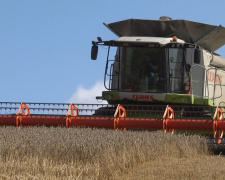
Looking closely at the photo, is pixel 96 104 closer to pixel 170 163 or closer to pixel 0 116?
pixel 0 116

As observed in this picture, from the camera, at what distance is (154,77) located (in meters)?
13.2

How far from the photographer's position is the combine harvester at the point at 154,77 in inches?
512

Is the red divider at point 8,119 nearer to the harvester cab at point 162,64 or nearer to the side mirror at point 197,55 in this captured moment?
the harvester cab at point 162,64

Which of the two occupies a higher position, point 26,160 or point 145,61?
point 145,61

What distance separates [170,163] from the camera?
8.31m

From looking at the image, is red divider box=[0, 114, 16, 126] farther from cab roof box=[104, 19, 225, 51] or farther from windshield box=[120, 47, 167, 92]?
cab roof box=[104, 19, 225, 51]

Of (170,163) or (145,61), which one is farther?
(145,61)

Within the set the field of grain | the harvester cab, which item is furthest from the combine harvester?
the field of grain

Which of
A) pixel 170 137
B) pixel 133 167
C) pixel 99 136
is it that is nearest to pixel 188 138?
pixel 170 137

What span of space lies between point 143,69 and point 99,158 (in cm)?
585

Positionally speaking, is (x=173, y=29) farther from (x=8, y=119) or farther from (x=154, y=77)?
(x=8, y=119)

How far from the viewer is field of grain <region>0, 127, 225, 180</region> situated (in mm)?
7305

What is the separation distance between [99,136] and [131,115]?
172 inches

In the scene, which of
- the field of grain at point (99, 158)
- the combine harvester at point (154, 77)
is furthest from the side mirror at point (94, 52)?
the field of grain at point (99, 158)
